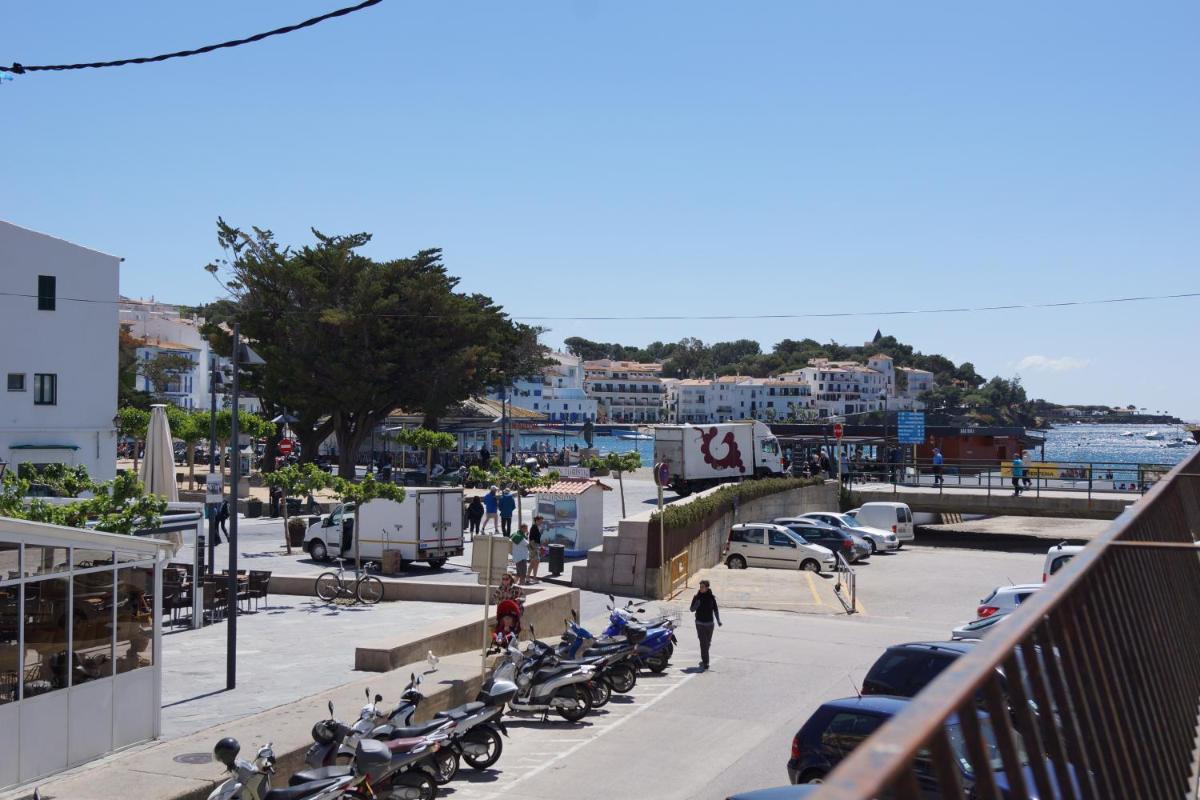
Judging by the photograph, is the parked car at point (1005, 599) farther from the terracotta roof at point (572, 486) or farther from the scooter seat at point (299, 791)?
the scooter seat at point (299, 791)

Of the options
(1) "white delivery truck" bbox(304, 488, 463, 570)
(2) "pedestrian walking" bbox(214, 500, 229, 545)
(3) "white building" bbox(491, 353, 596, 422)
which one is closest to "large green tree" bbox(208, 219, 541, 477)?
(2) "pedestrian walking" bbox(214, 500, 229, 545)

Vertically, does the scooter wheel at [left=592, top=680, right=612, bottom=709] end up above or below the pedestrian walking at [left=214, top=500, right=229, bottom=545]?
below

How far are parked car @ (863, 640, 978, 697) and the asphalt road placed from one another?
142 cm

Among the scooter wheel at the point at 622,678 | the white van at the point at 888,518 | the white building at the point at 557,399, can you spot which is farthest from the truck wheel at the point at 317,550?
the white building at the point at 557,399

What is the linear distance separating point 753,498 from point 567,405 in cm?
13033

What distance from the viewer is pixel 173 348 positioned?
118438mm

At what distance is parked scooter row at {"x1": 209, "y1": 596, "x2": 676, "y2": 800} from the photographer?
1053 cm

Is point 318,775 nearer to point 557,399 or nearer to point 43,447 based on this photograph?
point 43,447

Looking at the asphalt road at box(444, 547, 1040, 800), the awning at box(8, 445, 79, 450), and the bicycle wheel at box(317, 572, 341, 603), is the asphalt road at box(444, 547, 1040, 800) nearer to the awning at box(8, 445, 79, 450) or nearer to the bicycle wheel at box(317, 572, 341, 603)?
the bicycle wheel at box(317, 572, 341, 603)

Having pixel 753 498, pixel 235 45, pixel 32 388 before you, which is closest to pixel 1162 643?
pixel 235 45

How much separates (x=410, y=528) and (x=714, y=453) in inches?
980

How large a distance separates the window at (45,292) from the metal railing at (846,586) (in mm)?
29124

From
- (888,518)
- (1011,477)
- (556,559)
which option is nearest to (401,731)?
(556,559)

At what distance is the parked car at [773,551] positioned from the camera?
34.6 m
